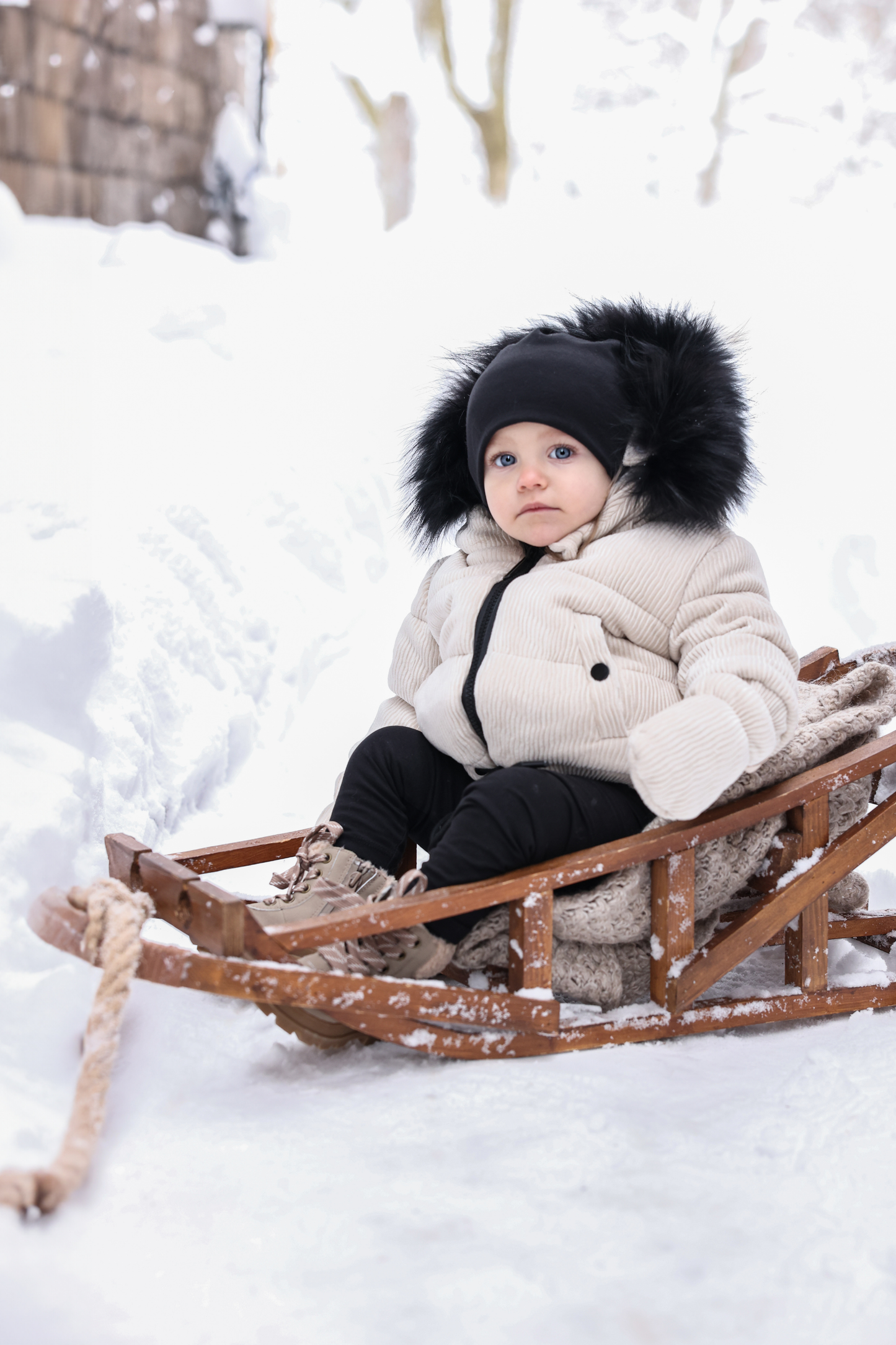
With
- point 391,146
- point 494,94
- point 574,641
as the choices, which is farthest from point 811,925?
point 494,94

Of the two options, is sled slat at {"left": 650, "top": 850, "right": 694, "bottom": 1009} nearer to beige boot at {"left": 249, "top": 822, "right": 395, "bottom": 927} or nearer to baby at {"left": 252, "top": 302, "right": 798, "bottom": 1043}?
baby at {"left": 252, "top": 302, "right": 798, "bottom": 1043}

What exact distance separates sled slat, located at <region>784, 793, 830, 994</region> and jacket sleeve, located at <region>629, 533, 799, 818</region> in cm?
16

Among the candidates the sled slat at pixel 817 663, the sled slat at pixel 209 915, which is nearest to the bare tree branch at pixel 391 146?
the sled slat at pixel 817 663

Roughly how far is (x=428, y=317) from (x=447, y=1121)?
3174mm

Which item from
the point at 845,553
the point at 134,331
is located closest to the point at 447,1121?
the point at 134,331

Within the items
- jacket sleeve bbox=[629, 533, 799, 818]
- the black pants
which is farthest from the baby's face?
the black pants

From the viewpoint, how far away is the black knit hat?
1339 millimetres

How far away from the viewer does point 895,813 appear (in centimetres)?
140

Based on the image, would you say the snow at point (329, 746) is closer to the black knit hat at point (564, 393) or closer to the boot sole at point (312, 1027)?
the boot sole at point (312, 1027)

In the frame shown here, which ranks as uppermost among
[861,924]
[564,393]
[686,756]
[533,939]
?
[564,393]

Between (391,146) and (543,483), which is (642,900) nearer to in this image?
(543,483)

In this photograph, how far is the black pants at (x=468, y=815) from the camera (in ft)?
3.99

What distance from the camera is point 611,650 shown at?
1.33 meters

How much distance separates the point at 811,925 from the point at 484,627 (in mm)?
556
